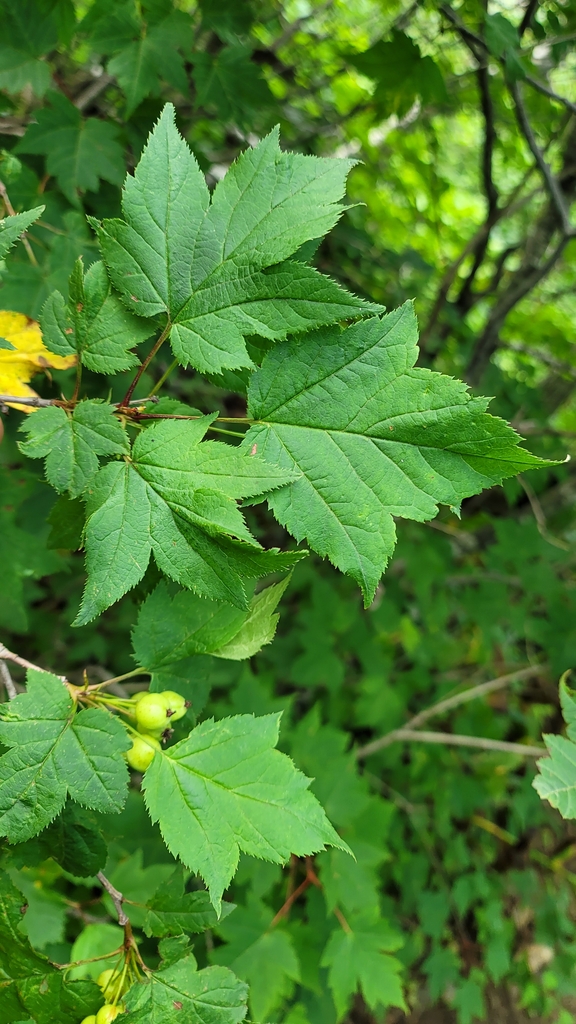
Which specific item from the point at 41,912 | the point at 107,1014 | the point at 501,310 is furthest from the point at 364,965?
the point at 501,310

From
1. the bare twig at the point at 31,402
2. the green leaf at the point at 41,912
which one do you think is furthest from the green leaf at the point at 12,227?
the green leaf at the point at 41,912

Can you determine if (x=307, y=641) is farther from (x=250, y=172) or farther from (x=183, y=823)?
(x=250, y=172)

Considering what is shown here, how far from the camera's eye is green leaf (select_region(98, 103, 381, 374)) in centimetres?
95

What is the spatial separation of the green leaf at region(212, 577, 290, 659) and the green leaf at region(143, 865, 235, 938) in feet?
1.41

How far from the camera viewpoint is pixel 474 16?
238 centimetres

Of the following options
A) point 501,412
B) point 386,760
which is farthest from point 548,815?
point 501,412

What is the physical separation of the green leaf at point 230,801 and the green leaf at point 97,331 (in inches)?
25.0

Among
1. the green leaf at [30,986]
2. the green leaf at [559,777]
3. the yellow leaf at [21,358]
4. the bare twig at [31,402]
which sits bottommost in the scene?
the green leaf at [30,986]

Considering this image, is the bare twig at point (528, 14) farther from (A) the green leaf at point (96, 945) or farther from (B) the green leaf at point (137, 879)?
(A) the green leaf at point (96, 945)

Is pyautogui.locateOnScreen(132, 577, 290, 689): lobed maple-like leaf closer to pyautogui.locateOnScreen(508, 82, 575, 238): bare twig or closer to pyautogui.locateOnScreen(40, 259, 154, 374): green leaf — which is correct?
pyautogui.locateOnScreen(40, 259, 154, 374): green leaf

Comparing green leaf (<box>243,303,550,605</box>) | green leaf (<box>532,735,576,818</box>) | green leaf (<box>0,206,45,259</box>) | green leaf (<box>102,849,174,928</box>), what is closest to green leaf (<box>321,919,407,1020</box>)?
green leaf (<box>102,849,174,928</box>)

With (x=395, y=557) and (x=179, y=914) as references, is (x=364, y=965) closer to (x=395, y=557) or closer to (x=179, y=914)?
(x=179, y=914)

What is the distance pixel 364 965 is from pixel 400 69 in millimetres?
3162

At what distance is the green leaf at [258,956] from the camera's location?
201 centimetres
